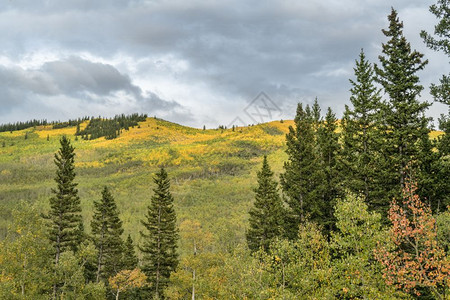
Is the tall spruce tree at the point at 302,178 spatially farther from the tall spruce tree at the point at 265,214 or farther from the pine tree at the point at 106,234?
the pine tree at the point at 106,234

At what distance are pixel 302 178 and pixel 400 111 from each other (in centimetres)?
1431

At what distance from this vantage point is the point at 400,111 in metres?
27.2

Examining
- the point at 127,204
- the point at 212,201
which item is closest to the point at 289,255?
the point at 212,201

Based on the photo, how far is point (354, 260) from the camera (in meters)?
19.2

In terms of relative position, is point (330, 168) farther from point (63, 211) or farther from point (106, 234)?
point (106, 234)

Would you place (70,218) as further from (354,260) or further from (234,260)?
(354,260)

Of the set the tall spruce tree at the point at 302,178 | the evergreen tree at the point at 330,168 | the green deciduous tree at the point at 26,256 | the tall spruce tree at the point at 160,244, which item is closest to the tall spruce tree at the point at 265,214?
the tall spruce tree at the point at 302,178

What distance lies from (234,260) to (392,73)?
71.1 ft

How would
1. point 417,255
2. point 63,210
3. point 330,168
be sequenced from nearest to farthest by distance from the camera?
1. point 417,255
2. point 330,168
3. point 63,210

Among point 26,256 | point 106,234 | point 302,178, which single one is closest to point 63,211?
point 26,256

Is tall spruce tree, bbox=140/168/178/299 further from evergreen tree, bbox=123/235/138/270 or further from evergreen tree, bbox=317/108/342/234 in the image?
evergreen tree, bbox=317/108/342/234

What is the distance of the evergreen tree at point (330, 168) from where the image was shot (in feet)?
119

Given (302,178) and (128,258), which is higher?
(302,178)

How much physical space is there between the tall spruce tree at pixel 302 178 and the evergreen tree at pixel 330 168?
604 millimetres
